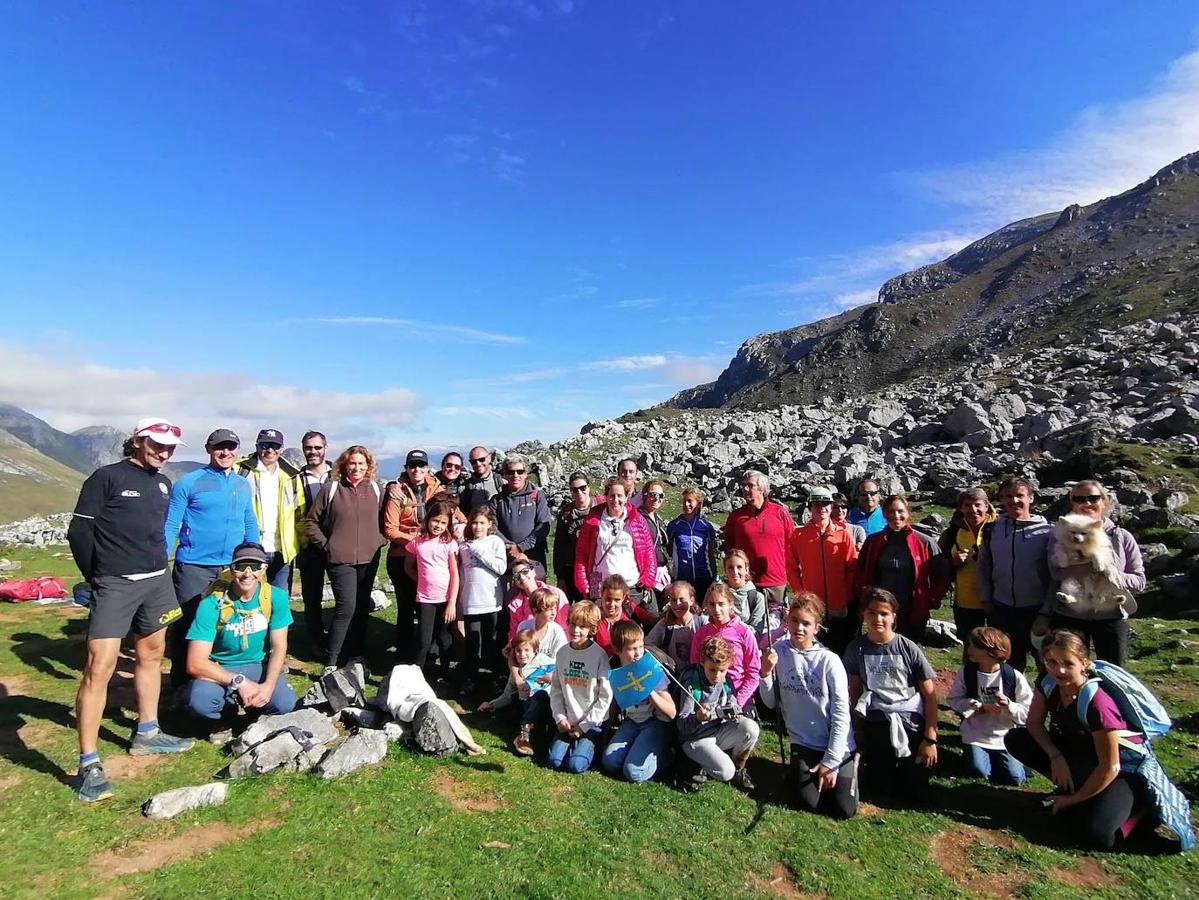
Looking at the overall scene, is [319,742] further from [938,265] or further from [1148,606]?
[938,265]

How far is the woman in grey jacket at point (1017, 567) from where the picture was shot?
7.55 metres

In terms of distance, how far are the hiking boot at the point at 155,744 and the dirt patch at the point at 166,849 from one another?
1.73 m

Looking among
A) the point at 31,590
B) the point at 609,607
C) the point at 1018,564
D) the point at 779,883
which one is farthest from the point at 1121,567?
the point at 31,590

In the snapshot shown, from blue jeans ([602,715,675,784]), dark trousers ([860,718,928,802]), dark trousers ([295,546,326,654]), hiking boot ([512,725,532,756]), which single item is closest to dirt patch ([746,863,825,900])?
blue jeans ([602,715,675,784])

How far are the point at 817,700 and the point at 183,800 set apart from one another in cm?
611

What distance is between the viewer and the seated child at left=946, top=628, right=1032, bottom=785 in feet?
22.2

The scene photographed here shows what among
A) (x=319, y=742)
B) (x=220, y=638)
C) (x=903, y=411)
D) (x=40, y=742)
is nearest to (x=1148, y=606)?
(x=319, y=742)

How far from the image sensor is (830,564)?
884cm

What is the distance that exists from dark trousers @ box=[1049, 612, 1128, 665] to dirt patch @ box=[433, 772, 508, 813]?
21.7 ft

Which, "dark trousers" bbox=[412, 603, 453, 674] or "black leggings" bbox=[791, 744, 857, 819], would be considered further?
"dark trousers" bbox=[412, 603, 453, 674]

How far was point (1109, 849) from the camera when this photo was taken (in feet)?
18.3

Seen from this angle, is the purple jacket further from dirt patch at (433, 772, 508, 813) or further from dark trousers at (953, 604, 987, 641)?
dirt patch at (433, 772, 508, 813)

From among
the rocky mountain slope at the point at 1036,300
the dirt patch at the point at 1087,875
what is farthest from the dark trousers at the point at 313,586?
the rocky mountain slope at the point at 1036,300

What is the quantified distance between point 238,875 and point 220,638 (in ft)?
10.4
